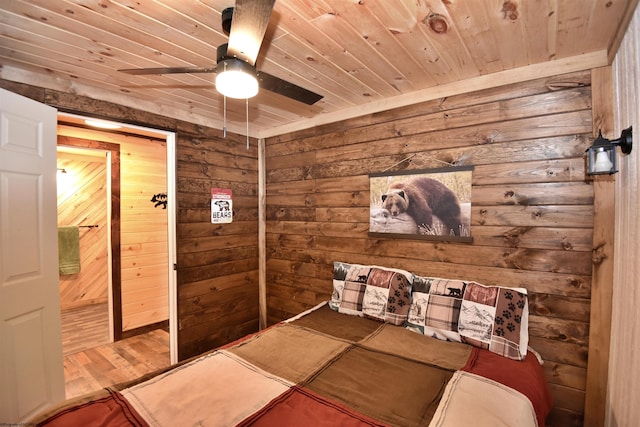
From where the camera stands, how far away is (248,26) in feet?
3.62

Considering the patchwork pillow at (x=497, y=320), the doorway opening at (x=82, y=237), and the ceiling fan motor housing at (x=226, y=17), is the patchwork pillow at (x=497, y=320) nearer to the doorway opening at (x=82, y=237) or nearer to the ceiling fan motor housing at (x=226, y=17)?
the ceiling fan motor housing at (x=226, y=17)

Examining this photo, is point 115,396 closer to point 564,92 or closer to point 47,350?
point 47,350

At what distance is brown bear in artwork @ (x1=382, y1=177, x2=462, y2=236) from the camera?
2152mm

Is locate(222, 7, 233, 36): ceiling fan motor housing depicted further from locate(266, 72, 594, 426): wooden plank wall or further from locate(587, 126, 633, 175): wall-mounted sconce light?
locate(587, 126, 633, 175): wall-mounted sconce light

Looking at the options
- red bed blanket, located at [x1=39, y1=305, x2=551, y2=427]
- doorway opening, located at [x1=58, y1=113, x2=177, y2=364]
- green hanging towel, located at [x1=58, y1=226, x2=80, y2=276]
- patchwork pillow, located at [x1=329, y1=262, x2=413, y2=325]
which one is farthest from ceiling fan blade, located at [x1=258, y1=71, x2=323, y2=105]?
green hanging towel, located at [x1=58, y1=226, x2=80, y2=276]

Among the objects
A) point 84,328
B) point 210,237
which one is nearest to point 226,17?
point 210,237

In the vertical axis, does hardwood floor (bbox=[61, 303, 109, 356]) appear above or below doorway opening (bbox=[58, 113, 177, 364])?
below

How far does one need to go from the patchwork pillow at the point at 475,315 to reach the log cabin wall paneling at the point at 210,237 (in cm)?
195

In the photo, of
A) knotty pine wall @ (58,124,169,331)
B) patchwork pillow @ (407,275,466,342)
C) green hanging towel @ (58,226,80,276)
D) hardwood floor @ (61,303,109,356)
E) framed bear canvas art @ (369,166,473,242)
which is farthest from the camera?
green hanging towel @ (58,226,80,276)

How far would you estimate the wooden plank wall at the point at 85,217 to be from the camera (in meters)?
4.43

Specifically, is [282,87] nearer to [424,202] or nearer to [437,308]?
[424,202]

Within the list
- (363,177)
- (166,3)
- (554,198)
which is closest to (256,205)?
(363,177)

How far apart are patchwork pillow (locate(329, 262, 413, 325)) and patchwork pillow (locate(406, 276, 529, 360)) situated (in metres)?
0.11

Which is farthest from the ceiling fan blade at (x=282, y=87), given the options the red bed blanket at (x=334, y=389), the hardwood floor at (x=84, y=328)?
the hardwood floor at (x=84, y=328)
